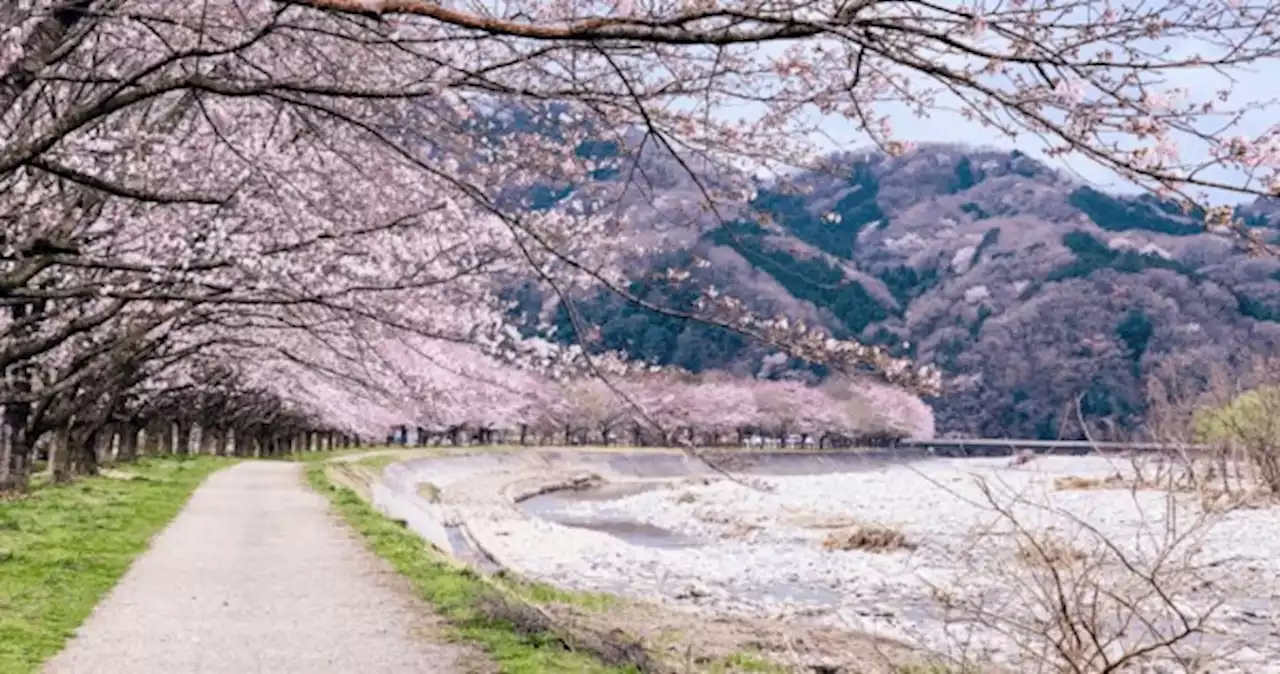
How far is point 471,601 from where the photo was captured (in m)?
11.1

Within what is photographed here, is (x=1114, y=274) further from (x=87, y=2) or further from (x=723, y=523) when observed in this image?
(x=87, y=2)

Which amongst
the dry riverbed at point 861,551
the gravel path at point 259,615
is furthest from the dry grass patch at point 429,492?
the gravel path at point 259,615

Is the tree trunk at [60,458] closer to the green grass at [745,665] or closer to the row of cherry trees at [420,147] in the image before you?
the row of cherry trees at [420,147]

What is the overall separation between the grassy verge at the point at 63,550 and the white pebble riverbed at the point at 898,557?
5.62 metres

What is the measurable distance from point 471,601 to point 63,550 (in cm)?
593

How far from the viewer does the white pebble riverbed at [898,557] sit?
716 cm

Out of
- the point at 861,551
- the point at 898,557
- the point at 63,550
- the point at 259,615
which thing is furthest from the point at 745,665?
the point at 861,551

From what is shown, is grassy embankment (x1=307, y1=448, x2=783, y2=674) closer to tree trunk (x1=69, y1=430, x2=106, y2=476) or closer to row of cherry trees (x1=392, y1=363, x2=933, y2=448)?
tree trunk (x1=69, y1=430, x2=106, y2=476)

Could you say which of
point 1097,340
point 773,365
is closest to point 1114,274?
point 1097,340

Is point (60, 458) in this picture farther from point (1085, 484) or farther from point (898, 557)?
point (1085, 484)

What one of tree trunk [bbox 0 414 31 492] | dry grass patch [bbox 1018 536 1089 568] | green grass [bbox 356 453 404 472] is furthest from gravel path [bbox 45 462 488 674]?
green grass [bbox 356 453 404 472]

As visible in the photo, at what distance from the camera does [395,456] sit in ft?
188

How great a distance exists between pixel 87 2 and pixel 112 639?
17.4ft

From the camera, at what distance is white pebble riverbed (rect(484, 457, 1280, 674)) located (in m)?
7.16
